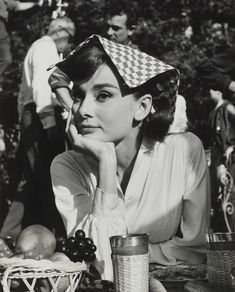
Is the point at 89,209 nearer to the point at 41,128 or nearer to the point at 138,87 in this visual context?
the point at 138,87

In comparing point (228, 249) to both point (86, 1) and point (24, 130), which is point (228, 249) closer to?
point (24, 130)

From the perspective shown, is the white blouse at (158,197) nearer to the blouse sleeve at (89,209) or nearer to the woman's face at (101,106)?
the blouse sleeve at (89,209)

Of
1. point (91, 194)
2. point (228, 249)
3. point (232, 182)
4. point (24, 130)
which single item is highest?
point (228, 249)

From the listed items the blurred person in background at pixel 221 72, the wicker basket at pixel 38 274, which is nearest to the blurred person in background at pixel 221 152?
the blurred person in background at pixel 221 72

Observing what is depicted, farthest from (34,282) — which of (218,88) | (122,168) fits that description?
(218,88)

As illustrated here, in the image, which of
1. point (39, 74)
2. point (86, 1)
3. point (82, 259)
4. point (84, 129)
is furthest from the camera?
point (86, 1)

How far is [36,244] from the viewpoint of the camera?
7.15 ft

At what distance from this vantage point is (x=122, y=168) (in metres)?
3.07

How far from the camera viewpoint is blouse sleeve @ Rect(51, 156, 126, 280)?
2.61 m

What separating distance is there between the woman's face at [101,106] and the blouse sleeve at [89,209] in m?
0.27

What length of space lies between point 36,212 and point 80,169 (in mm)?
2653

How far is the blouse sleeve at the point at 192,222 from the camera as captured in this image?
110 inches

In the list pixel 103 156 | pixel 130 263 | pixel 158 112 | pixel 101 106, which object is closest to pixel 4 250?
pixel 130 263

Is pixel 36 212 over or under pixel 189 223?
under
